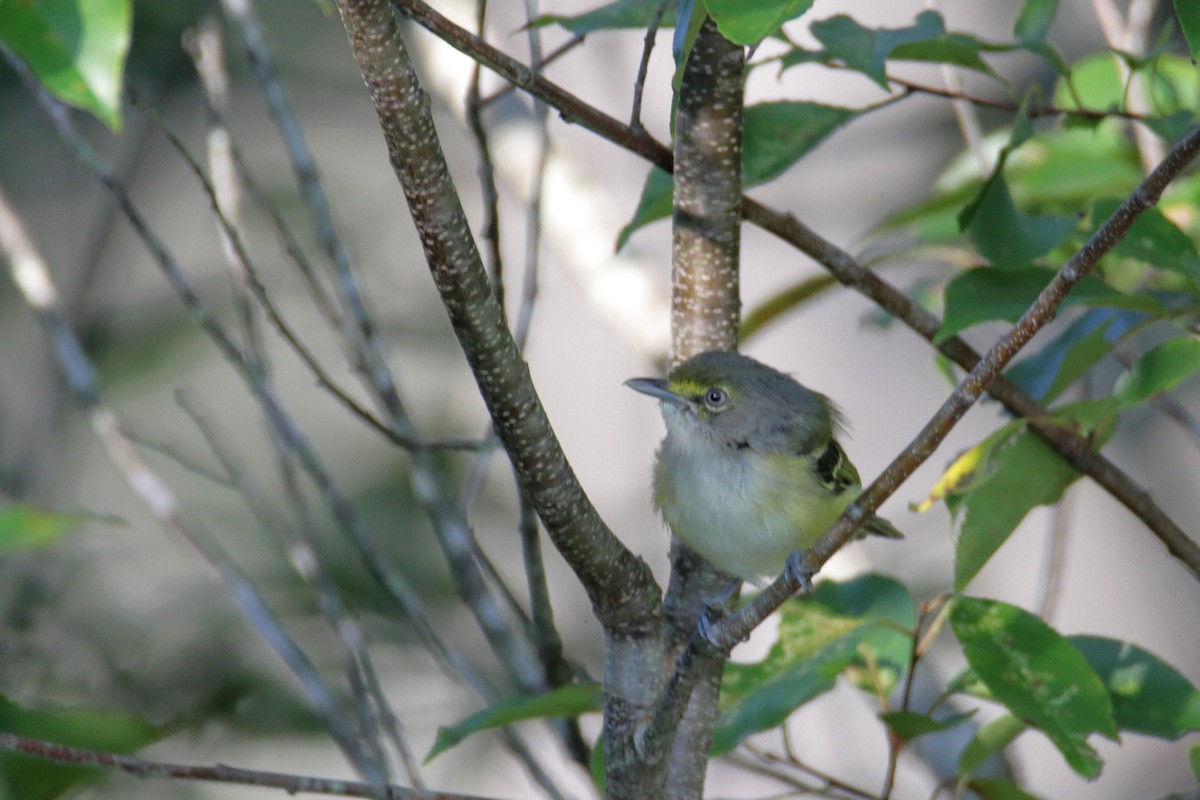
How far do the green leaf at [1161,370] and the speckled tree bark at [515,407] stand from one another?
0.81 metres

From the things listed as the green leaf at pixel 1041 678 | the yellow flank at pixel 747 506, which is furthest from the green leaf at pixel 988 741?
the yellow flank at pixel 747 506

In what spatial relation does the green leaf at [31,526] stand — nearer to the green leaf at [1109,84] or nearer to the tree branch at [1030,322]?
the tree branch at [1030,322]

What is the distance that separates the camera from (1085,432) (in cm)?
191

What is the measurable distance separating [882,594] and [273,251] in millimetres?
3878

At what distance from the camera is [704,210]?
1932mm

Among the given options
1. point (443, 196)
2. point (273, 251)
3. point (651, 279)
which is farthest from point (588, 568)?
point (273, 251)

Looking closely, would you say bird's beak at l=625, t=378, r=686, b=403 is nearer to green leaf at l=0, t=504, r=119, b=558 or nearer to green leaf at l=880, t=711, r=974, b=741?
green leaf at l=880, t=711, r=974, b=741

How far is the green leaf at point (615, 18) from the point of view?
6.36ft

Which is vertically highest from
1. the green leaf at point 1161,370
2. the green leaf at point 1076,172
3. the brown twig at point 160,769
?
the green leaf at point 1076,172

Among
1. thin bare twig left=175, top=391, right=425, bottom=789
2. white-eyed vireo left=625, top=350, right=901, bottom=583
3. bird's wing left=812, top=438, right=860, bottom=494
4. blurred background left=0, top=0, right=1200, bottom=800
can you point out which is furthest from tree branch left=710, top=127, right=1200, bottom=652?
blurred background left=0, top=0, right=1200, bottom=800

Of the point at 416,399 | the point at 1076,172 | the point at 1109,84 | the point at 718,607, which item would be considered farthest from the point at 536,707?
the point at 416,399

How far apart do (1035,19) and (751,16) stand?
4.13ft

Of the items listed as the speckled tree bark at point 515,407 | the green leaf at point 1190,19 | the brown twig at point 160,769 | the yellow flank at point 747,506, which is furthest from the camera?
the yellow flank at point 747,506

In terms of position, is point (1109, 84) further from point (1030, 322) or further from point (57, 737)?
A: point (57, 737)
